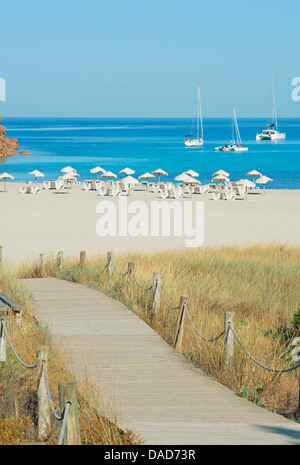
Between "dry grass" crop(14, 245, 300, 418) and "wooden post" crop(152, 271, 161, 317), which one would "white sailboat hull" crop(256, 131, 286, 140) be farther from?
"wooden post" crop(152, 271, 161, 317)

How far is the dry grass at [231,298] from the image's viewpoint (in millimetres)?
6016

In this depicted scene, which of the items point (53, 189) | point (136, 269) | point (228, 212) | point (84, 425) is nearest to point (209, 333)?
point (84, 425)

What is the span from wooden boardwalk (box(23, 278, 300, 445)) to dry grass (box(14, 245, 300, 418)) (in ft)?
0.83

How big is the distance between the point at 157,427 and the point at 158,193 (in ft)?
114

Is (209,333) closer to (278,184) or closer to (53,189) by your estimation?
(53,189)

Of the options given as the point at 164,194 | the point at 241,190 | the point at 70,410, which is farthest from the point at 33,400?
the point at 241,190

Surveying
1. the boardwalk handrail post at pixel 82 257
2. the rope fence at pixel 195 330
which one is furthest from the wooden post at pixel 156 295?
the boardwalk handrail post at pixel 82 257

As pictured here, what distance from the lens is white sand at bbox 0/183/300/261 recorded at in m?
19.2

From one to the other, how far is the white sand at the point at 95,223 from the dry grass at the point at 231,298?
1.90 metres

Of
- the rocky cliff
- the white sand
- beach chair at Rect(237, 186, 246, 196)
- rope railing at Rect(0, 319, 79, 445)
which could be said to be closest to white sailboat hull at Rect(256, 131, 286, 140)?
the rocky cliff

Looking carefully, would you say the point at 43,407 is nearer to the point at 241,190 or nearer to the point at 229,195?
the point at 229,195

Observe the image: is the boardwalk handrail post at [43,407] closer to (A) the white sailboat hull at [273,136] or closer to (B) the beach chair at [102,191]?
(B) the beach chair at [102,191]

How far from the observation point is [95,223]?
25.1m

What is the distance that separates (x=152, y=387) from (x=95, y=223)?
1936cm
